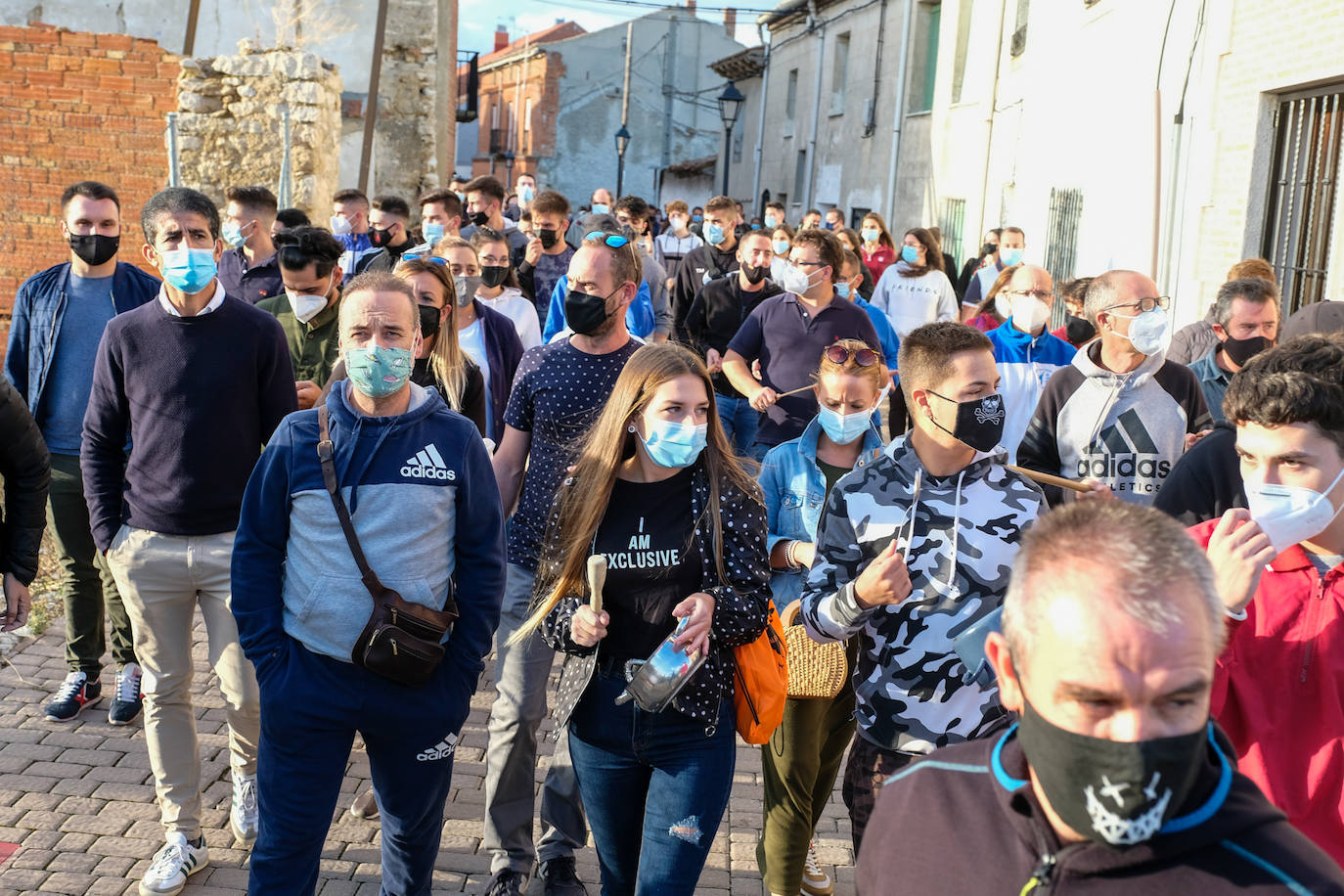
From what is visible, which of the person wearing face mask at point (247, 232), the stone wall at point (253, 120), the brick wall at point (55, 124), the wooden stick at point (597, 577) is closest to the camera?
the wooden stick at point (597, 577)

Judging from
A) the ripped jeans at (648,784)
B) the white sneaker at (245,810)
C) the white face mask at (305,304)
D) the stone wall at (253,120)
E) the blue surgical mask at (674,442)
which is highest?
the stone wall at (253,120)

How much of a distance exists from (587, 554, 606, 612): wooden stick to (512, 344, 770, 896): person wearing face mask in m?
0.04

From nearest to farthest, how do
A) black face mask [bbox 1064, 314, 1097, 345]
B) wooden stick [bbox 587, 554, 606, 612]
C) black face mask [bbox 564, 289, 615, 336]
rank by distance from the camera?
wooden stick [bbox 587, 554, 606, 612]
black face mask [bbox 564, 289, 615, 336]
black face mask [bbox 1064, 314, 1097, 345]

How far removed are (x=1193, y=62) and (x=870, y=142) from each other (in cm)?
1556

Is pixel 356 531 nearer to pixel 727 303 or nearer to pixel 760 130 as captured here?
pixel 727 303

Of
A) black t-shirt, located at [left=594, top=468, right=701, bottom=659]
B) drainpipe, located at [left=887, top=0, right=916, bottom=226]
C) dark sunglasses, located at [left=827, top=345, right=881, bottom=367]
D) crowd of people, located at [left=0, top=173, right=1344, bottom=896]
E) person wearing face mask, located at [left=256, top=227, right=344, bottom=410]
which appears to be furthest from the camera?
drainpipe, located at [left=887, top=0, right=916, bottom=226]

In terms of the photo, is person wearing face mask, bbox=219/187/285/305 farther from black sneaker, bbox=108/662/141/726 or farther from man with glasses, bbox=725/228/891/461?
man with glasses, bbox=725/228/891/461

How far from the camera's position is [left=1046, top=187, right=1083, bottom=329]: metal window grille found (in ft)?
47.3

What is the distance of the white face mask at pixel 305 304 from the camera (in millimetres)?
5988

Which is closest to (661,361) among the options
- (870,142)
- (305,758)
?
(305,758)

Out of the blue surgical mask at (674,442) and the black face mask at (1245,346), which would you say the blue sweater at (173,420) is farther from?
the black face mask at (1245,346)

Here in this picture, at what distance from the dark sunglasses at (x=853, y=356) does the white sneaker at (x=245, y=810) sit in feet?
9.12

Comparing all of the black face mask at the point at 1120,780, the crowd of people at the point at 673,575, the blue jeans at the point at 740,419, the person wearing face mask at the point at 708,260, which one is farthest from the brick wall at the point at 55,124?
the black face mask at the point at 1120,780

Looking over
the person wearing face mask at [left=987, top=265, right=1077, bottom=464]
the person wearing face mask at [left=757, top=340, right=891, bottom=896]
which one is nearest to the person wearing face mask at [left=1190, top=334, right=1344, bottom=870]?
the person wearing face mask at [left=757, top=340, right=891, bottom=896]
